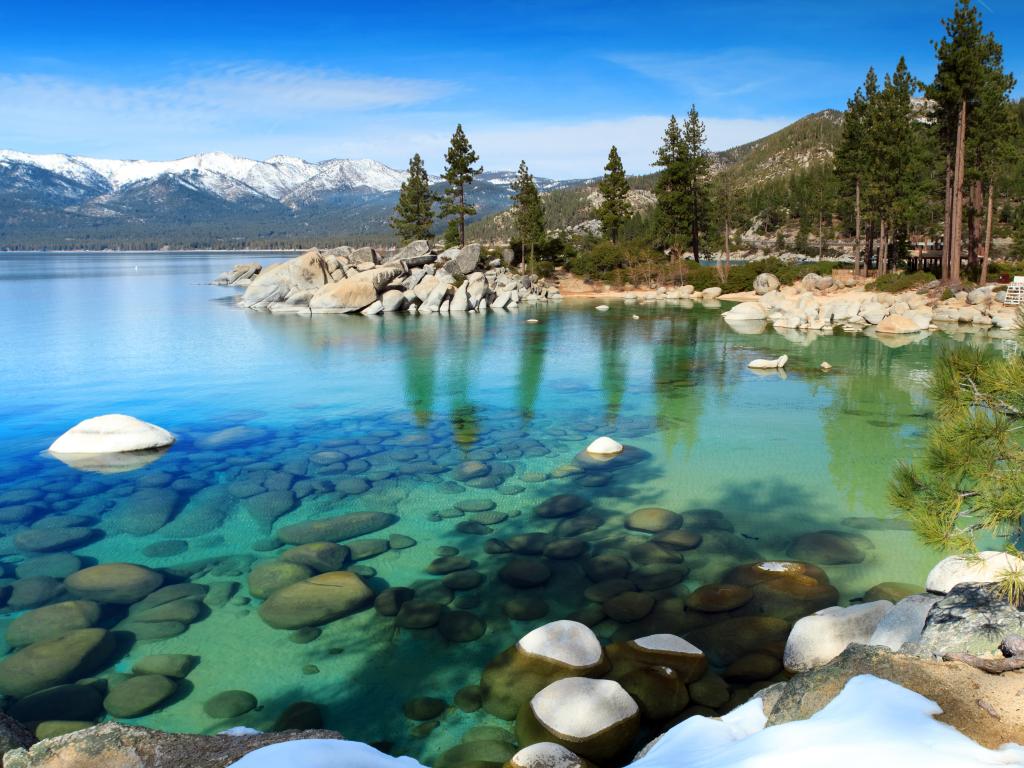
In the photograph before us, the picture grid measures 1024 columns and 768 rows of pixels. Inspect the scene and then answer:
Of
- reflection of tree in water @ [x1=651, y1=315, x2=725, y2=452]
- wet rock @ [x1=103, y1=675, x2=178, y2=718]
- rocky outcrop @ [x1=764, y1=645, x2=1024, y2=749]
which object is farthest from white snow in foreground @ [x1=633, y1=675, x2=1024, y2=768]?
reflection of tree in water @ [x1=651, y1=315, x2=725, y2=452]

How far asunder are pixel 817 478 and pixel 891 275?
36.4 m

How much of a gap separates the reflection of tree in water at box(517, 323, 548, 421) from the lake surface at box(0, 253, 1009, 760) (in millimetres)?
178

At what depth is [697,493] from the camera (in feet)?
37.6

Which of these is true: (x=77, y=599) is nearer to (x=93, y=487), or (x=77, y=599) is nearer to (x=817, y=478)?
(x=93, y=487)

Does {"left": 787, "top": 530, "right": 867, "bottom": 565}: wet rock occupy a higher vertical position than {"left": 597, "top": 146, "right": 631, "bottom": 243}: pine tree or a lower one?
lower

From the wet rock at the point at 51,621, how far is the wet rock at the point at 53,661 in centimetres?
17

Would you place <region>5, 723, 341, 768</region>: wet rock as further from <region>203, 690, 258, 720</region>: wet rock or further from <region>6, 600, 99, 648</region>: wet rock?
<region>6, 600, 99, 648</region>: wet rock

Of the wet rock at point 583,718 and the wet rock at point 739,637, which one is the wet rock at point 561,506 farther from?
the wet rock at point 583,718

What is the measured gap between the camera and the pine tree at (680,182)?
188 feet

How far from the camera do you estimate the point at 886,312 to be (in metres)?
33.8

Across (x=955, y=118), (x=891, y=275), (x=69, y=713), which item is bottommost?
(x=69, y=713)

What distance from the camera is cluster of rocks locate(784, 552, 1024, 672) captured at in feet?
15.1

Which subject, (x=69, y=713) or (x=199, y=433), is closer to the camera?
(x=69, y=713)

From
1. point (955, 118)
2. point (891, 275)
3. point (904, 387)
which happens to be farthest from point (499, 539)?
point (891, 275)
